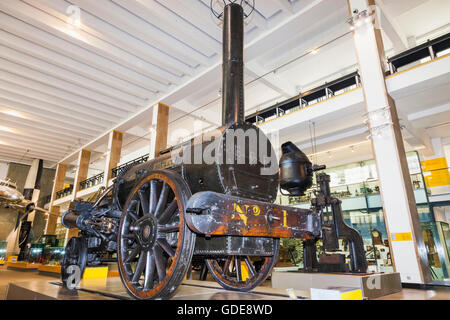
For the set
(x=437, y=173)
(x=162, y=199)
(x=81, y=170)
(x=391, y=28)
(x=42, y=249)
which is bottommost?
(x=42, y=249)

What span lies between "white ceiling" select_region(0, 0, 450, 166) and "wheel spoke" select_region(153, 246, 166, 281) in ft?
22.7

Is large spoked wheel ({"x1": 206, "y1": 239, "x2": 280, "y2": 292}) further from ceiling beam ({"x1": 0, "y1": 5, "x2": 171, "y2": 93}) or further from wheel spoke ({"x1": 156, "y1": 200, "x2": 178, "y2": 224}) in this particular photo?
ceiling beam ({"x1": 0, "y1": 5, "x2": 171, "y2": 93})

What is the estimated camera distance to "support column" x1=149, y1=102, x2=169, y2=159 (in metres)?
11.2

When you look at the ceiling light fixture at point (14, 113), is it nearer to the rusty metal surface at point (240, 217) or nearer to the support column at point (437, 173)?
the rusty metal surface at point (240, 217)

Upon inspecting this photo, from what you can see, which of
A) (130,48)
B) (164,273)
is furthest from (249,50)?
(164,273)

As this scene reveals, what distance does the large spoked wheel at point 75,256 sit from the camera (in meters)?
3.38

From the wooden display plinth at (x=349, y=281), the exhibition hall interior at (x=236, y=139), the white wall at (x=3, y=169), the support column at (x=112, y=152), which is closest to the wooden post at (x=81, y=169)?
the exhibition hall interior at (x=236, y=139)

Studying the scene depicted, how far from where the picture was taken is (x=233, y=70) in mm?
3262

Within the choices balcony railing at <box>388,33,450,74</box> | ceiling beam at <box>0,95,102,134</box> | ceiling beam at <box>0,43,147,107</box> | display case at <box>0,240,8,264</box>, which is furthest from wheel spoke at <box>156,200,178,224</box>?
display case at <box>0,240,8,264</box>

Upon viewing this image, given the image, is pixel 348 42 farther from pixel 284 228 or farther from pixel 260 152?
pixel 284 228

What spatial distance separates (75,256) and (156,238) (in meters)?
1.73

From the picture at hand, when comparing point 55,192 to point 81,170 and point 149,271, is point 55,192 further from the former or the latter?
point 149,271

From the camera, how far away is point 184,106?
12.5 m

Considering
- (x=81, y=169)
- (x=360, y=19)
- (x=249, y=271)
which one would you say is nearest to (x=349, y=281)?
(x=249, y=271)
